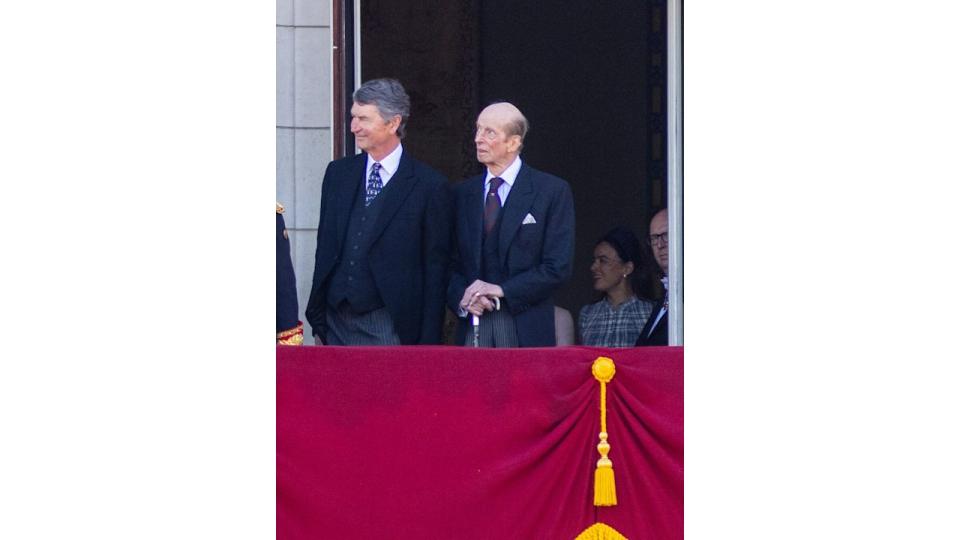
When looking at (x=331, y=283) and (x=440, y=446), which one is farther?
(x=331, y=283)

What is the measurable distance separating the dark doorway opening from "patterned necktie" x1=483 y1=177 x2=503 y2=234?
297cm

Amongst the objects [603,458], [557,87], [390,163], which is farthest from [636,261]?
[557,87]

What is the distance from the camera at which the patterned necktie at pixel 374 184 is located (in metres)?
6.93

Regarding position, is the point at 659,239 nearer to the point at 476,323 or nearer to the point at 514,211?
the point at 514,211

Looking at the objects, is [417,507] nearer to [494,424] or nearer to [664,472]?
[494,424]

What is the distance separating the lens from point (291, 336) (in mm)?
6621

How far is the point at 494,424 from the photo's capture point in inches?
249

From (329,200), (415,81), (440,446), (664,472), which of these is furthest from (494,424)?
(415,81)

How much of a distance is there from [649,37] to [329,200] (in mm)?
3367

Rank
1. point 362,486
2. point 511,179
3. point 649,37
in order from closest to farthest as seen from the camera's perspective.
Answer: point 362,486 < point 511,179 < point 649,37

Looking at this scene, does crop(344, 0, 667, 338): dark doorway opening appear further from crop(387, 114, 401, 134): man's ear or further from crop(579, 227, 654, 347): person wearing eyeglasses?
crop(387, 114, 401, 134): man's ear

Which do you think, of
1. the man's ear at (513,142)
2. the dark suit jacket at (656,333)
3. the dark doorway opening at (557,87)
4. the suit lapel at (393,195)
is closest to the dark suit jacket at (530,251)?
the man's ear at (513,142)

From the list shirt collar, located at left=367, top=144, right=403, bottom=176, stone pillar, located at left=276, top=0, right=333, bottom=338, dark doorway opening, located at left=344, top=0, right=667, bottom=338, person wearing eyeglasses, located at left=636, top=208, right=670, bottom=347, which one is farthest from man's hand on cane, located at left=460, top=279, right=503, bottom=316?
dark doorway opening, located at left=344, top=0, right=667, bottom=338

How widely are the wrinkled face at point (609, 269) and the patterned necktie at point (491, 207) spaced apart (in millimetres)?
849
